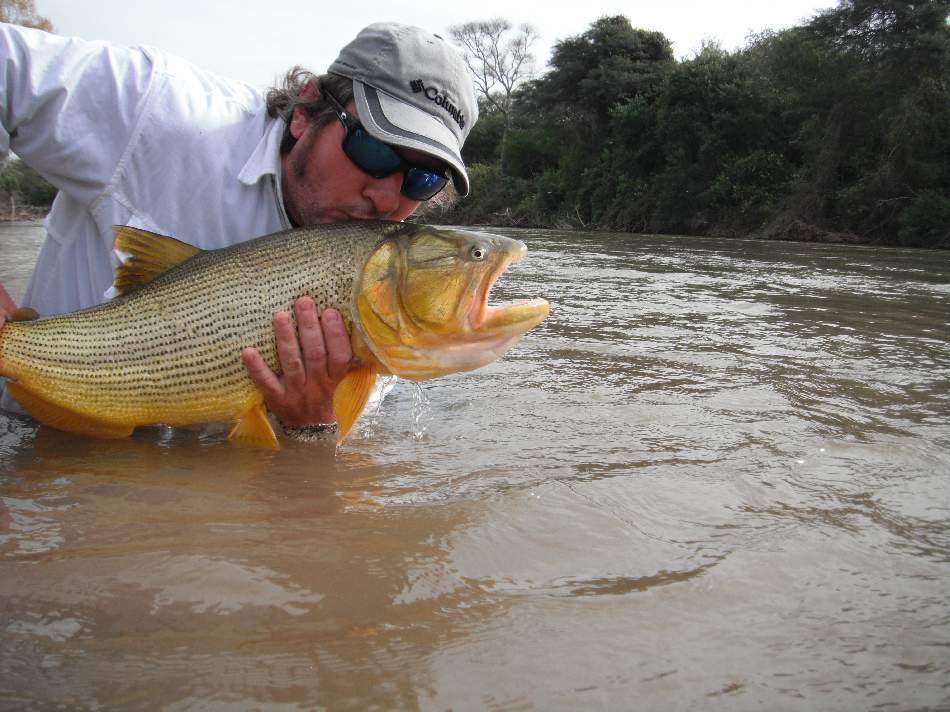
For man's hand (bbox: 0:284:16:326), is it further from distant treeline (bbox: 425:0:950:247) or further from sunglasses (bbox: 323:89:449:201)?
distant treeline (bbox: 425:0:950:247)

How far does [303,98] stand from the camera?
3141mm

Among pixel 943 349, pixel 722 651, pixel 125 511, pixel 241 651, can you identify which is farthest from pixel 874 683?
pixel 943 349

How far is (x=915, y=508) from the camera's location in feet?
7.62

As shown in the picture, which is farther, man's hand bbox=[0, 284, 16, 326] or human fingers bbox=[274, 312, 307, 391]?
man's hand bbox=[0, 284, 16, 326]

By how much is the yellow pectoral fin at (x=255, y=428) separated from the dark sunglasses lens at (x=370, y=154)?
101 cm

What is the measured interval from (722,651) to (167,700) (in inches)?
42.2

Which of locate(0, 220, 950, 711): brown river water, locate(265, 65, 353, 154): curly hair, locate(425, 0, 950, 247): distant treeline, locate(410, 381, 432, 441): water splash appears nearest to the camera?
locate(0, 220, 950, 711): brown river water

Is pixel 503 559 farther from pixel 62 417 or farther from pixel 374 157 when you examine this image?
pixel 62 417

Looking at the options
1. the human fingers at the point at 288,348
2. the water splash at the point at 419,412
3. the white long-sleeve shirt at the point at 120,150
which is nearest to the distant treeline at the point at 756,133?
the water splash at the point at 419,412

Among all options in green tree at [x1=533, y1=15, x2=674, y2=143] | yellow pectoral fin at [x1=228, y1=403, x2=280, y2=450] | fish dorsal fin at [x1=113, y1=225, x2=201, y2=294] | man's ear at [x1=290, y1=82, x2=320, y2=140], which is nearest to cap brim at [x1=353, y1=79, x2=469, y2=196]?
man's ear at [x1=290, y1=82, x2=320, y2=140]

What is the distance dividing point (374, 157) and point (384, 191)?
172 mm

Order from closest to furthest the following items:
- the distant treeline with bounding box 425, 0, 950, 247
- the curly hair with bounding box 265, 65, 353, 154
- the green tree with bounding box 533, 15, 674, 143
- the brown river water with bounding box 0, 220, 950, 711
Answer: the brown river water with bounding box 0, 220, 950, 711
the curly hair with bounding box 265, 65, 353, 154
the distant treeline with bounding box 425, 0, 950, 247
the green tree with bounding box 533, 15, 674, 143

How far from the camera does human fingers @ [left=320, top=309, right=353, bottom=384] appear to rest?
2.60 metres

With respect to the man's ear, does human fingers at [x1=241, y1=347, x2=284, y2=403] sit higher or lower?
lower
